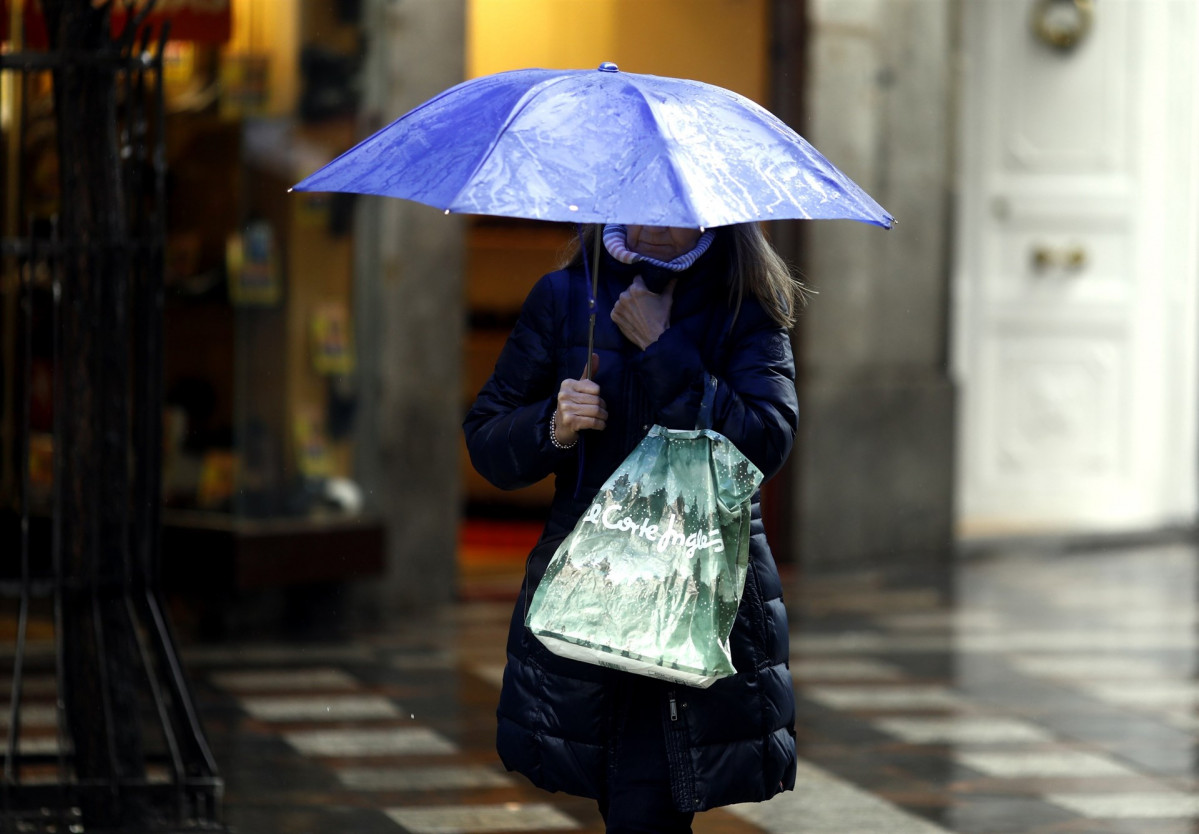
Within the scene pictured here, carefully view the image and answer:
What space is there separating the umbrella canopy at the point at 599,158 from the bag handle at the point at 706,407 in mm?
343

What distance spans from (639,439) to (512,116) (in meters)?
0.62

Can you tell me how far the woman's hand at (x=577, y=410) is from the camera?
3.32 metres

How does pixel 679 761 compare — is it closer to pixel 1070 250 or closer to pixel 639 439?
pixel 639 439

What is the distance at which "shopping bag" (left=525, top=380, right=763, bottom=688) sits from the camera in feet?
10.6

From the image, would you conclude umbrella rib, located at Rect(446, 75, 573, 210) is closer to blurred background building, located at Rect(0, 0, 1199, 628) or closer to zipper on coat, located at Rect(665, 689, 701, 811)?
zipper on coat, located at Rect(665, 689, 701, 811)

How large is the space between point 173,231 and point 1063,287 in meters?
5.43

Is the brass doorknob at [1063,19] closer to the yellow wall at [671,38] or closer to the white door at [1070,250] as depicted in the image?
the white door at [1070,250]

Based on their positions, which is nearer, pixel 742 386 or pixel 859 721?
pixel 742 386

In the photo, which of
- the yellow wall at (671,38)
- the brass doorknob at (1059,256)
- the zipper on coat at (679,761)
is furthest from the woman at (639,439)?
the brass doorknob at (1059,256)

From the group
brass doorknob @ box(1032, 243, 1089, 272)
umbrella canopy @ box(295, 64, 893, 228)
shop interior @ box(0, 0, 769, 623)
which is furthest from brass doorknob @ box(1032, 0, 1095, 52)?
umbrella canopy @ box(295, 64, 893, 228)

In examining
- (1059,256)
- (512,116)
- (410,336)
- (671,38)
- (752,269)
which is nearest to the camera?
(512,116)

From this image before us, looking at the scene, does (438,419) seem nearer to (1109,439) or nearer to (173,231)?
(173,231)

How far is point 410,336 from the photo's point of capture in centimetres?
846

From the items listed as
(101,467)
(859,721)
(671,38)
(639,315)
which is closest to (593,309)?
(639,315)
